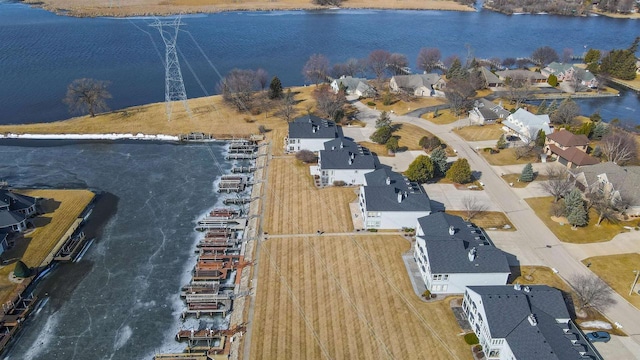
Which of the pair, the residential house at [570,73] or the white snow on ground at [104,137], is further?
the residential house at [570,73]

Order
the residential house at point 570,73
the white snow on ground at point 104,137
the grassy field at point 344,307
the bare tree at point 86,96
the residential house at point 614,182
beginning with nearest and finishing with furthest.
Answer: the grassy field at point 344,307 < the residential house at point 614,182 < the white snow on ground at point 104,137 < the bare tree at point 86,96 < the residential house at point 570,73

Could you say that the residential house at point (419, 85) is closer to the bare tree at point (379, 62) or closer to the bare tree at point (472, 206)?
the bare tree at point (379, 62)

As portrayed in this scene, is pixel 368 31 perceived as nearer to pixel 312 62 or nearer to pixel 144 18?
pixel 312 62

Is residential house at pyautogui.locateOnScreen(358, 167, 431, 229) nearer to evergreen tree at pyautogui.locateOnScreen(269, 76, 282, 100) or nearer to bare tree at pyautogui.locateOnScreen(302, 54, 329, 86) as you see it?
evergreen tree at pyautogui.locateOnScreen(269, 76, 282, 100)

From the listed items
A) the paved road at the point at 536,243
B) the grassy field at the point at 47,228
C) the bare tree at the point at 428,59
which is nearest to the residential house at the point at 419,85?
the bare tree at the point at 428,59

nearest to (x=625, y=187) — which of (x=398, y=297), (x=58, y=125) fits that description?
(x=398, y=297)

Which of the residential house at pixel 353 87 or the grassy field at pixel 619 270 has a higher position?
the residential house at pixel 353 87

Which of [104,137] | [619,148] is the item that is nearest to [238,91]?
[104,137]
